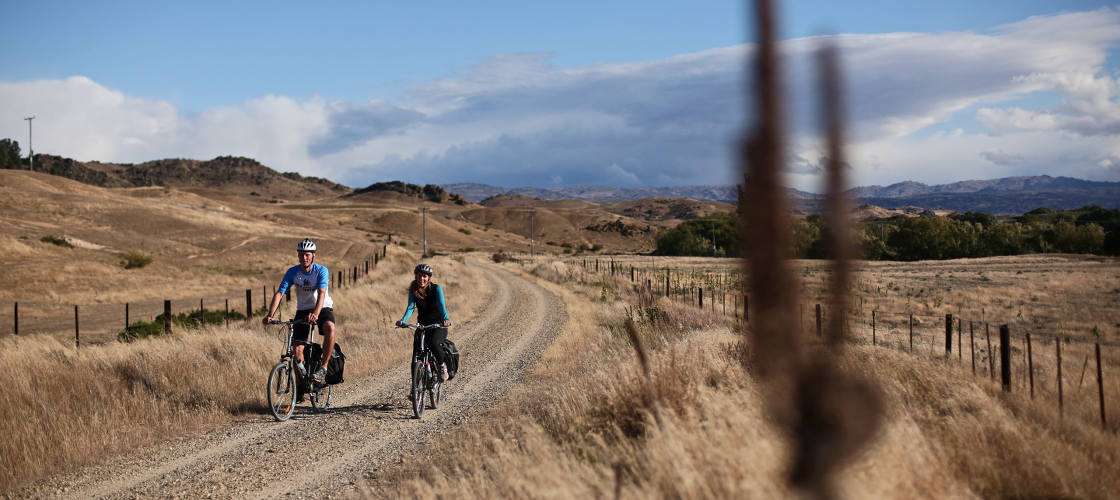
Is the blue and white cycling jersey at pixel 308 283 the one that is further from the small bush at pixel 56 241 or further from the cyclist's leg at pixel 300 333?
the small bush at pixel 56 241

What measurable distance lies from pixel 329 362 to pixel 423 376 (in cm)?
148

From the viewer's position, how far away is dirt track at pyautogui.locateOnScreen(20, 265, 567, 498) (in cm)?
641

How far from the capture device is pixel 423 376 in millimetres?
9562

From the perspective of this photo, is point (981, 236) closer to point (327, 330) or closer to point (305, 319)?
point (327, 330)

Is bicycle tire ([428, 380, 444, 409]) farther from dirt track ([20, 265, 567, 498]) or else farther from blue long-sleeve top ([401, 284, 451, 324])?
blue long-sleeve top ([401, 284, 451, 324])

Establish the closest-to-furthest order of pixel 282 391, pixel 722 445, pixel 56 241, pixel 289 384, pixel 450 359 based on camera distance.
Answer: pixel 722 445 → pixel 282 391 → pixel 289 384 → pixel 450 359 → pixel 56 241

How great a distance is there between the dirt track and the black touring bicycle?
0.69ft

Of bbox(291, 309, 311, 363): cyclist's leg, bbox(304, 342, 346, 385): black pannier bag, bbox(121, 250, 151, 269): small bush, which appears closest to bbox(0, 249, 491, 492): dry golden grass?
bbox(304, 342, 346, 385): black pannier bag

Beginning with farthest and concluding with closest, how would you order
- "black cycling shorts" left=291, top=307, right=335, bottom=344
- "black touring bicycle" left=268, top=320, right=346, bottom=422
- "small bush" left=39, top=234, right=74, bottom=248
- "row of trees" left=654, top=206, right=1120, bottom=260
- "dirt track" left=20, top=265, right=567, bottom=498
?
"row of trees" left=654, top=206, right=1120, bottom=260 → "small bush" left=39, top=234, right=74, bottom=248 → "black cycling shorts" left=291, top=307, right=335, bottom=344 → "black touring bicycle" left=268, top=320, right=346, bottom=422 → "dirt track" left=20, top=265, right=567, bottom=498

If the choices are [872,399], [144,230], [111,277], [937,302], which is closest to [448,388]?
[872,399]

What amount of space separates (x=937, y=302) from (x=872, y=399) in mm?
33318

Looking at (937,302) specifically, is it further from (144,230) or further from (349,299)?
(144,230)

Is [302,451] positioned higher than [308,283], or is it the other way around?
[308,283]

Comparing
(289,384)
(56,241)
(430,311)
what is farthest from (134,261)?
(430,311)
